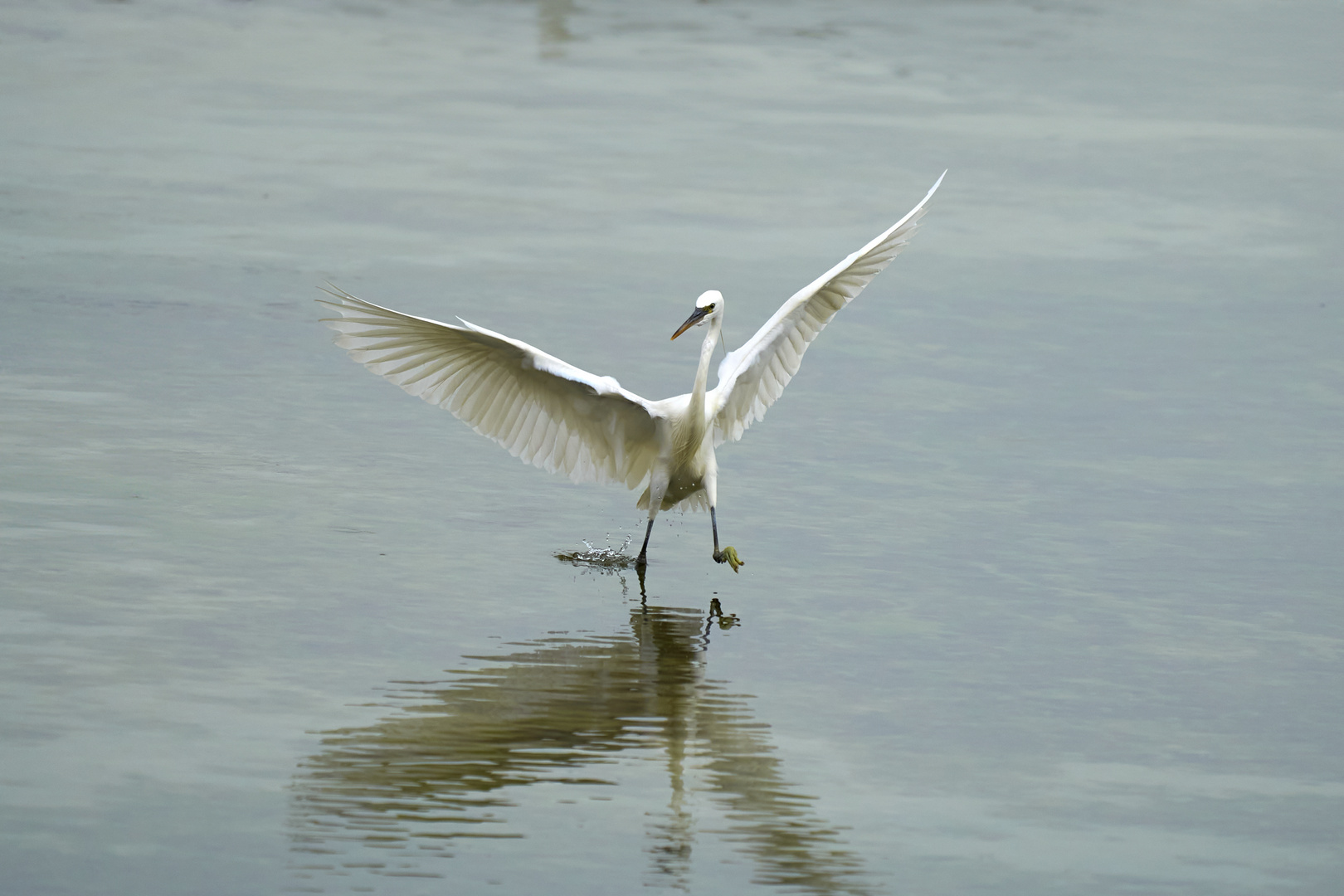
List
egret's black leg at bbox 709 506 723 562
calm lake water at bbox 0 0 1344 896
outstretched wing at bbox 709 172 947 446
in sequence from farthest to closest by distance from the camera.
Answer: outstretched wing at bbox 709 172 947 446
egret's black leg at bbox 709 506 723 562
calm lake water at bbox 0 0 1344 896

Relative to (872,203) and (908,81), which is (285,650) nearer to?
(872,203)

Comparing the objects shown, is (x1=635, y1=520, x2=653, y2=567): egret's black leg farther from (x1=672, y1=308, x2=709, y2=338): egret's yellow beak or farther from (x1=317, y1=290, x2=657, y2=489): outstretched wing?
(x1=672, y1=308, x2=709, y2=338): egret's yellow beak

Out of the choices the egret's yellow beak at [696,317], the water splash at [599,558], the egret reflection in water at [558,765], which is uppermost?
the egret's yellow beak at [696,317]

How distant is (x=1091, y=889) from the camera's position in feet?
20.6

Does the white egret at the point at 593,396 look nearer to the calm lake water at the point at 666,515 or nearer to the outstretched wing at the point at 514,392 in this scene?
the outstretched wing at the point at 514,392

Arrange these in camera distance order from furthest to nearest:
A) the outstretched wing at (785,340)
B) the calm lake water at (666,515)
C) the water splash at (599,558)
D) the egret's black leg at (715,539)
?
the outstretched wing at (785,340) < the water splash at (599,558) < the egret's black leg at (715,539) < the calm lake water at (666,515)

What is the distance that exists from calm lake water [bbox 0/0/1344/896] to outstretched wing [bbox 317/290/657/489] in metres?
0.42

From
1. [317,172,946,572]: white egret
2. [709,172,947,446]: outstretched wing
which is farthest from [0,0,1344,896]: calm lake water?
[709,172,947,446]: outstretched wing

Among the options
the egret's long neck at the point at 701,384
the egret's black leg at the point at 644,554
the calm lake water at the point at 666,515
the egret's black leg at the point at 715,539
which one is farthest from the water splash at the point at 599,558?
the egret's long neck at the point at 701,384

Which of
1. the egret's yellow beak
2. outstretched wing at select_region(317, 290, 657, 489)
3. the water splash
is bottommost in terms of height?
the water splash

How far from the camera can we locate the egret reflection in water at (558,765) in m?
6.21

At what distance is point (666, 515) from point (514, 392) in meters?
1.64

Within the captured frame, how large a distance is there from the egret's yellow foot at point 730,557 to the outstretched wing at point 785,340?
0.83 metres

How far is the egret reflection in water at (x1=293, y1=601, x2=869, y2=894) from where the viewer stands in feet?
20.4
